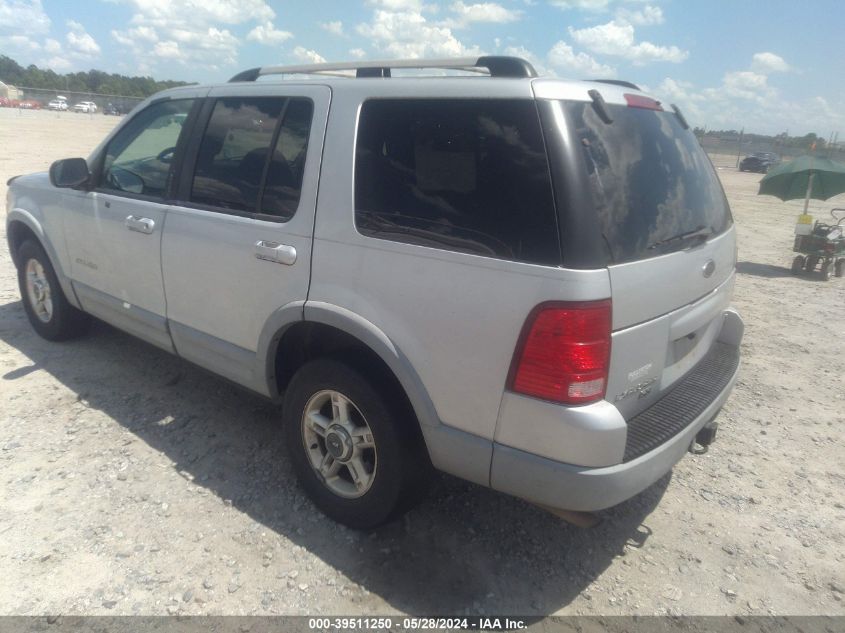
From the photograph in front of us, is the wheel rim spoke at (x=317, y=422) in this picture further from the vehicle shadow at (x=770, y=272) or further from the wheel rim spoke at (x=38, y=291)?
the vehicle shadow at (x=770, y=272)

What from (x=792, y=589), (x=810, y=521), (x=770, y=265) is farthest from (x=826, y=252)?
(x=792, y=589)

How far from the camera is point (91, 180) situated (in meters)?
4.11

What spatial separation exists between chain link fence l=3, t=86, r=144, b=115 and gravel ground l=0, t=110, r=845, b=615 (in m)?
57.2

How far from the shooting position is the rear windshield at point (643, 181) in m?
2.23

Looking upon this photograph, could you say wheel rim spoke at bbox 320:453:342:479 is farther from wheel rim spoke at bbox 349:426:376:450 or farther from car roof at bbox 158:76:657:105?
car roof at bbox 158:76:657:105

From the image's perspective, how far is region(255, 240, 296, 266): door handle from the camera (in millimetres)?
2836

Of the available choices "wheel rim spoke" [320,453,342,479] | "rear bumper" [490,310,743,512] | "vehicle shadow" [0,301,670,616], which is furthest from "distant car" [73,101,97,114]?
"rear bumper" [490,310,743,512]

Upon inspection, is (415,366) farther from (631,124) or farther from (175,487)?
(175,487)

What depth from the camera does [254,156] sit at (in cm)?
313

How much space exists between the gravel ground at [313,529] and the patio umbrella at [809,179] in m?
7.48

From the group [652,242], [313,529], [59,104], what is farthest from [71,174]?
[59,104]

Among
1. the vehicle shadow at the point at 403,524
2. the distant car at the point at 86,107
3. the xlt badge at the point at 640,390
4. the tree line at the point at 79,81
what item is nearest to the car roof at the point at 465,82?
the xlt badge at the point at 640,390

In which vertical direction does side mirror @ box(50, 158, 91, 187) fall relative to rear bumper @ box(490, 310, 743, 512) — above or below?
above

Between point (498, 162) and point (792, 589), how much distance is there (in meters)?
2.33
